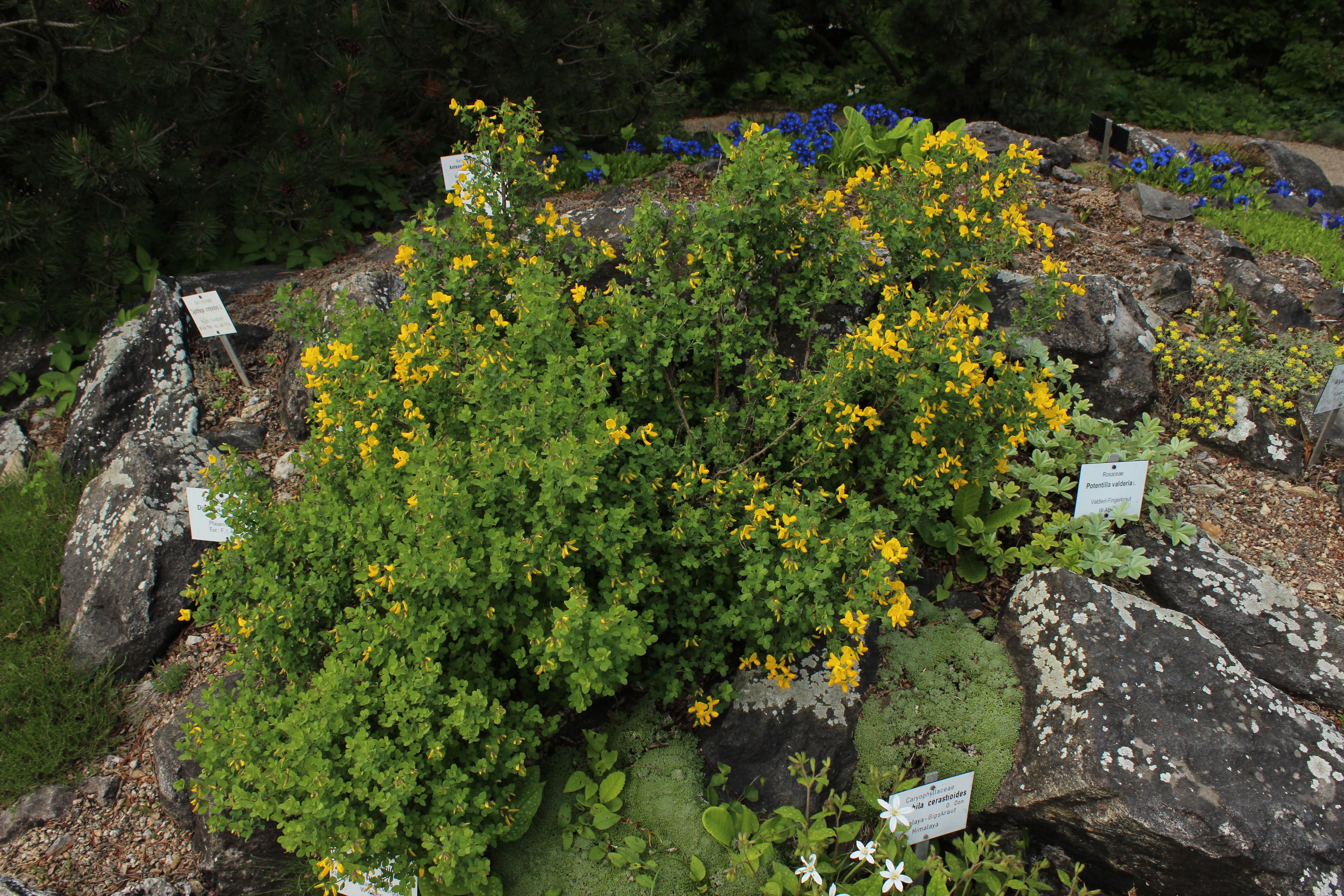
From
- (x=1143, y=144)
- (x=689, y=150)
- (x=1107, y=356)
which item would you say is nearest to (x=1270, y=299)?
(x=1107, y=356)

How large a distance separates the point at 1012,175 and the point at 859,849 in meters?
2.47

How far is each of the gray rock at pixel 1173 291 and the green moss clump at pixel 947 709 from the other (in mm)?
2486

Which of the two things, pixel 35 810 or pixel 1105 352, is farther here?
pixel 1105 352

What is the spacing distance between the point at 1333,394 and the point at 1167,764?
6.21 ft

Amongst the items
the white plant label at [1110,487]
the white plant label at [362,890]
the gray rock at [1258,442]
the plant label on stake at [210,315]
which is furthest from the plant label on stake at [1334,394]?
the plant label on stake at [210,315]

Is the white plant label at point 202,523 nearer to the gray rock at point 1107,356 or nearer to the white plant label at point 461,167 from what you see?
the white plant label at point 461,167

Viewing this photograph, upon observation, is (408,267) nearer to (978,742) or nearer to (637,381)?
(637,381)

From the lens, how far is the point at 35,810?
270 cm

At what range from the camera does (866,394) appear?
268 centimetres

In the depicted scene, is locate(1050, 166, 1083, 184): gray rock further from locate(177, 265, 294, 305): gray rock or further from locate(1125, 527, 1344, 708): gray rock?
locate(177, 265, 294, 305): gray rock

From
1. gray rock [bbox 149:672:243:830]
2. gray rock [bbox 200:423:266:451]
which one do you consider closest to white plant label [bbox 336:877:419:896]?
gray rock [bbox 149:672:243:830]

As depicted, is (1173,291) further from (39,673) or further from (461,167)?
(39,673)

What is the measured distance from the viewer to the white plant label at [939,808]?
228 cm

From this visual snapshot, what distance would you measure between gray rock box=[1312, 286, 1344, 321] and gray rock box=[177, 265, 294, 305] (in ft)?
19.0
